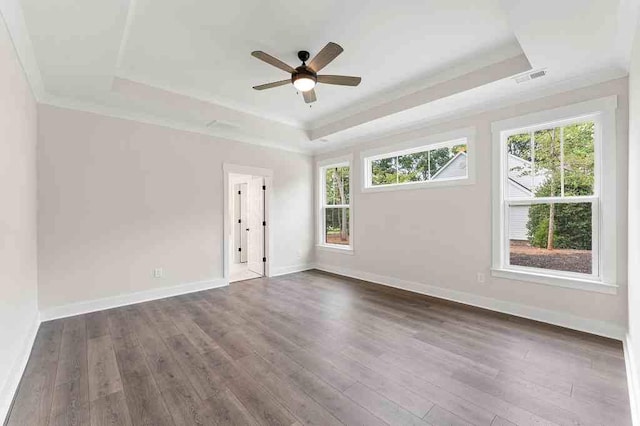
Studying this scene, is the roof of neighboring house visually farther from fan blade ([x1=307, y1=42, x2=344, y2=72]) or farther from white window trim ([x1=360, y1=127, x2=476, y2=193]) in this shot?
fan blade ([x1=307, y1=42, x2=344, y2=72])

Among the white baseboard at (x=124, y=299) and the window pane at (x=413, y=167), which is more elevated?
the window pane at (x=413, y=167)

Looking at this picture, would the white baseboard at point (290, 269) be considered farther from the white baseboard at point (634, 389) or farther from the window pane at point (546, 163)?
the white baseboard at point (634, 389)

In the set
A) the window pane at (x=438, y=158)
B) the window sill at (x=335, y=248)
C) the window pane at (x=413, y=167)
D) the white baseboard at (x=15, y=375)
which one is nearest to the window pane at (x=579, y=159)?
the window pane at (x=438, y=158)

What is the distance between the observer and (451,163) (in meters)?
4.17

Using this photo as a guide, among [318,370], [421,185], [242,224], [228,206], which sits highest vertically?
[421,185]

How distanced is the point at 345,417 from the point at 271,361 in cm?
88

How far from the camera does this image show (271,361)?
2404 millimetres

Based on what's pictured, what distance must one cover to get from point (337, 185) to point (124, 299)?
13.8ft

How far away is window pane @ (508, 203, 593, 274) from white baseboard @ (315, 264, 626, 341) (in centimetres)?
52

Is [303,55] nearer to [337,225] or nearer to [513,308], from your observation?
[337,225]

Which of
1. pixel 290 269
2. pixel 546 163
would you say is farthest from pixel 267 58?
pixel 290 269

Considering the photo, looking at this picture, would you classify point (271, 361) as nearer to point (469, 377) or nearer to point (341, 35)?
point (469, 377)

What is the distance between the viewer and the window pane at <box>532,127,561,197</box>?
324cm

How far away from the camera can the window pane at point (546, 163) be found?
3.24 metres
